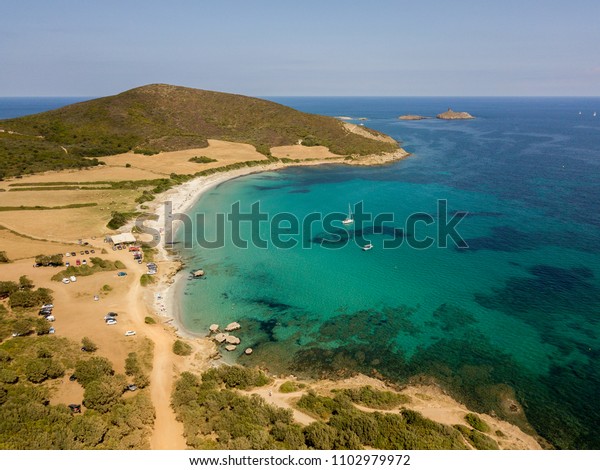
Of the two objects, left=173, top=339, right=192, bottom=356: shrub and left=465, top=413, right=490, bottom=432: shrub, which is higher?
left=173, top=339, right=192, bottom=356: shrub

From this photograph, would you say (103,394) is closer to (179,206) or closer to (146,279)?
(146,279)

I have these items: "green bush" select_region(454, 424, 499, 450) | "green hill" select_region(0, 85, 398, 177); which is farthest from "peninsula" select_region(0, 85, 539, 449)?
"green hill" select_region(0, 85, 398, 177)

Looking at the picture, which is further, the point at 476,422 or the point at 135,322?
the point at 135,322

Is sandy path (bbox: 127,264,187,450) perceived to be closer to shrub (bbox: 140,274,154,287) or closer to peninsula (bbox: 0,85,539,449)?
peninsula (bbox: 0,85,539,449)

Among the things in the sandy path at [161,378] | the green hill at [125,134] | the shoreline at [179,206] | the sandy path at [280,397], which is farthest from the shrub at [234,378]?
the green hill at [125,134]

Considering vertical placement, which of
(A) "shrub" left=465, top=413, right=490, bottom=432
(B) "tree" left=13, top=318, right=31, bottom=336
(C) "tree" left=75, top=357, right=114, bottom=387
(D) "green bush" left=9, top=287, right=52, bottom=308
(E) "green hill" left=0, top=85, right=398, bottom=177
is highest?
(E) "green hill" left=0, top=85, right=398, bottom=177

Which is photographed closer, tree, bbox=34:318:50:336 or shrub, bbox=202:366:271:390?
shrub, bbox=202:366:271:390

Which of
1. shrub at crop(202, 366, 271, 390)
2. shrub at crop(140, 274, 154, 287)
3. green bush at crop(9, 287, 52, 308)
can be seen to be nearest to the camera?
shrub at crop(202, 366, 271, 390)

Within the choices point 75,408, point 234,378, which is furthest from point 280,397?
point 75,408
